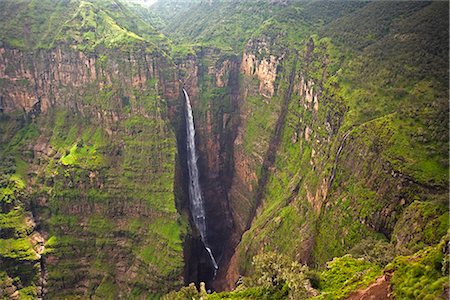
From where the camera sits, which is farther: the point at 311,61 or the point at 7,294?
the point at 311,61

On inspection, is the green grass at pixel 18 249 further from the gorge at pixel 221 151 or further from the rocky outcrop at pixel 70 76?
the rocky outcrop at pixel 70 76

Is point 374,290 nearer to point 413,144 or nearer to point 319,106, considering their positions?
point 413,144

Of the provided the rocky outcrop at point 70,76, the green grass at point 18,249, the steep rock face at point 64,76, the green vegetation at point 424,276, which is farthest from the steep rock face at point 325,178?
the green grass at point 18,249

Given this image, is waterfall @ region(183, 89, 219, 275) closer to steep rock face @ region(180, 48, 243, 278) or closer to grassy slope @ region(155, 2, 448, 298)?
steep rock face @ region(180, 48, 243, 278)

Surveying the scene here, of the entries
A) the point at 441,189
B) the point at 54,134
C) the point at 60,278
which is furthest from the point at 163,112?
the point at 441,189

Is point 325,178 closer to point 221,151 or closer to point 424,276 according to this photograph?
point 424,276
